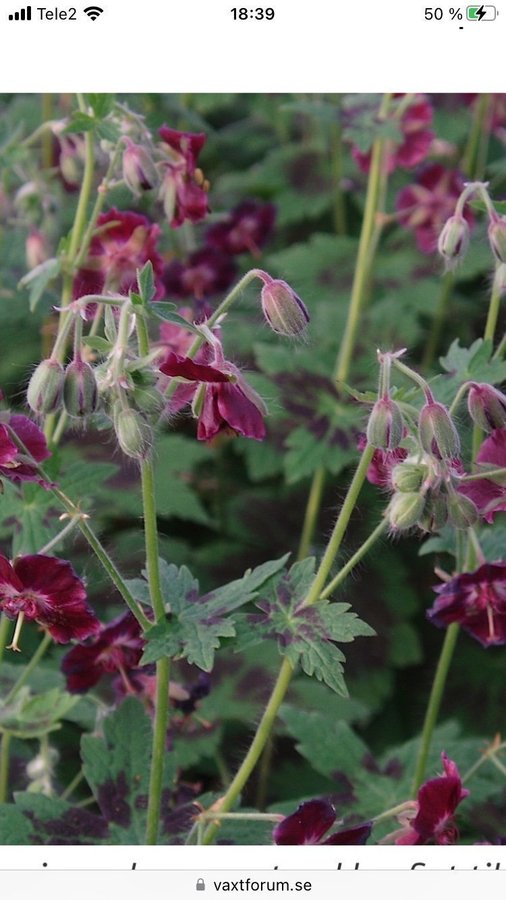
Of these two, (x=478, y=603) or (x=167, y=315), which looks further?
(x=478, y=603)

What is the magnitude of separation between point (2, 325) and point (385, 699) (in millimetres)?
1274

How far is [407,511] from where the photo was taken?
1.31 m

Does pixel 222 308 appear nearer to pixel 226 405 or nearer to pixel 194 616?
pixel 226 405

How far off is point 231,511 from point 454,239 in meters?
1.30

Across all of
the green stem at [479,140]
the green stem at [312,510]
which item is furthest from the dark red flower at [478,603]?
the green stem at [479,140]

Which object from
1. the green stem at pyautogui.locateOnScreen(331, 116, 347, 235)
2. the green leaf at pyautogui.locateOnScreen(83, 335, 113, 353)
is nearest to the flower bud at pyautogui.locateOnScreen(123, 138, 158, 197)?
the green leaf at pyautogui.locateOnScreen(83, 335, 113, 353)

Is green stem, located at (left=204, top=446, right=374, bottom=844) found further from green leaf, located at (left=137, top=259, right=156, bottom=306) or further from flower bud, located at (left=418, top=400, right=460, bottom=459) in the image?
green leaf, located at (left=137, top=259, right=156, bottom=306)

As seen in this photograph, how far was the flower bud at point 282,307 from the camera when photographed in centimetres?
136

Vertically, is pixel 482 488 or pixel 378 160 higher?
pixel 378 160
